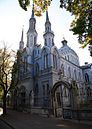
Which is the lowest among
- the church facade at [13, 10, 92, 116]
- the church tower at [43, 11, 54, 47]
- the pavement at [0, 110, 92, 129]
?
the pavement at [0, 110, 92, 129]

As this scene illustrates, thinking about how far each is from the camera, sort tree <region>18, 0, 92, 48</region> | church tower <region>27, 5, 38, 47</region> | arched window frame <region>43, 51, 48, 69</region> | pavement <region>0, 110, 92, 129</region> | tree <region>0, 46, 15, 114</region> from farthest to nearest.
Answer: church tower <region>27, 5, 38, 47</region>, arched window frame <region>43, 51, 48, 69</region>, tree <region>0, 46, 15, 114</region>, pavement <region>0, 110, 92, 129</region>, tree <region>18, 0, 92, 48</region>

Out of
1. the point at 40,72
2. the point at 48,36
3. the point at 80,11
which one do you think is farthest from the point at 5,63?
the point at 80,11

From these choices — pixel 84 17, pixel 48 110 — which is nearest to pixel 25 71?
pixel 48 110

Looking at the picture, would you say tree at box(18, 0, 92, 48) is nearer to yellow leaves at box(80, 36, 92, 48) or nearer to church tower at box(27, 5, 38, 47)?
yellow leaves at box(80, 36, 92, 48)

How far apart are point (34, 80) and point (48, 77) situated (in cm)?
499

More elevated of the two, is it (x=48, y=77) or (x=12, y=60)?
(x=12, y=60)

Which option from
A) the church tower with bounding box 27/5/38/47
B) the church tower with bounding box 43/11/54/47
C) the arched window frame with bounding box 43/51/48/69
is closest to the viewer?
the arched window frame with bounding box 43/51/48/69

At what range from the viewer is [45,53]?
3164cm

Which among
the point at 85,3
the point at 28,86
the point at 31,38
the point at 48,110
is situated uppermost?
the point at 31,38

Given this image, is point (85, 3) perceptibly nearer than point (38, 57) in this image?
Yes

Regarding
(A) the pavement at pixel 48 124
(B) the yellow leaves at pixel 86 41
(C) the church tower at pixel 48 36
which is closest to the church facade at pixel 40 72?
(C) the church tower at pixel 48 36

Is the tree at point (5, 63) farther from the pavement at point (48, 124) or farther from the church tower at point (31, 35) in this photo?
the church tower at point (31, 35)

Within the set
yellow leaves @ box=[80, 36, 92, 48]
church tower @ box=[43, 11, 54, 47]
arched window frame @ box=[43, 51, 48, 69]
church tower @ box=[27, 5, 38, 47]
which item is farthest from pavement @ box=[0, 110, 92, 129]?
church tower @ box=[27, 5, 38, 47]

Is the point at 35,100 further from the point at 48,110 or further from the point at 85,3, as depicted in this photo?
the point at 85,3
